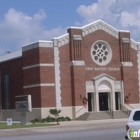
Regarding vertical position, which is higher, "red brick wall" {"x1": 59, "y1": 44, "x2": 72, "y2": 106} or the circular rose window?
the circular rose window

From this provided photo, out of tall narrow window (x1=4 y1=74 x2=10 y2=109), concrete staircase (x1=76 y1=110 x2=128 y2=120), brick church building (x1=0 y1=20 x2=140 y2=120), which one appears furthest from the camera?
tall narrow window (x1=4 y1=74 x2=10 y2=109)

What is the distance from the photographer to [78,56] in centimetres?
5206

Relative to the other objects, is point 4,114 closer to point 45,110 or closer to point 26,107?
point 45,110

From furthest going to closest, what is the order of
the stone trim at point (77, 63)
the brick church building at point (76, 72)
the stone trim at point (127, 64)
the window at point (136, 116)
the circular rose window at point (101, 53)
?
the stone trim at point (127, 64), the circular rose window at point (101, 53), the stone trim at point (77, 63), the brick church building at point (76, 72), the window at point (136, 116)

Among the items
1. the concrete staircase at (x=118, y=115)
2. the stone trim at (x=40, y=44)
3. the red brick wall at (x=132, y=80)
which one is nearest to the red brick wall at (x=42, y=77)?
the stone trim at (x=40, y=44)

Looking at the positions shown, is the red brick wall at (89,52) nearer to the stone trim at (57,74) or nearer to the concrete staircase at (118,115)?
the stone trim at (57,74)

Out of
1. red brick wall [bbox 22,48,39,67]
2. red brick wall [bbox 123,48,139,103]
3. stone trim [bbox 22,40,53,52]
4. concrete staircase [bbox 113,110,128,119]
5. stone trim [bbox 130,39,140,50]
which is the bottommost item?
concrete staircase [bbox 113,110,128,119]

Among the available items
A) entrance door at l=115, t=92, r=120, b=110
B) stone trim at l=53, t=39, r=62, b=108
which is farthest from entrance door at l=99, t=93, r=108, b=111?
stone trim at l=53, t=39, r=62, b=108

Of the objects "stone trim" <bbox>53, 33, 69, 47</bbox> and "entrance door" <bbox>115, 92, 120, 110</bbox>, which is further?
"entrance door" <bbox>115, 92, 120, 110</bbox>

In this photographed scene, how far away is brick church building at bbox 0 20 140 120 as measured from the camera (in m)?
50.2

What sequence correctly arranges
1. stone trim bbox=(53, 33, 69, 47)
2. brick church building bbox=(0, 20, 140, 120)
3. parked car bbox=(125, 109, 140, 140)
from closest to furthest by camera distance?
parked car bbox=(125, 109, 140, 140) → brick church building bbox=(0, 20, 140, 120) → stone trim bbox=(53, 33, 69, 47)

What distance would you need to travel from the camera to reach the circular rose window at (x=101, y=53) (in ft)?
178

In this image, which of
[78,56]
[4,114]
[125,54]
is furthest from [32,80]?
[125,54]

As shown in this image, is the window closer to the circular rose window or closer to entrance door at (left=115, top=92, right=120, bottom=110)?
the circular rose window
